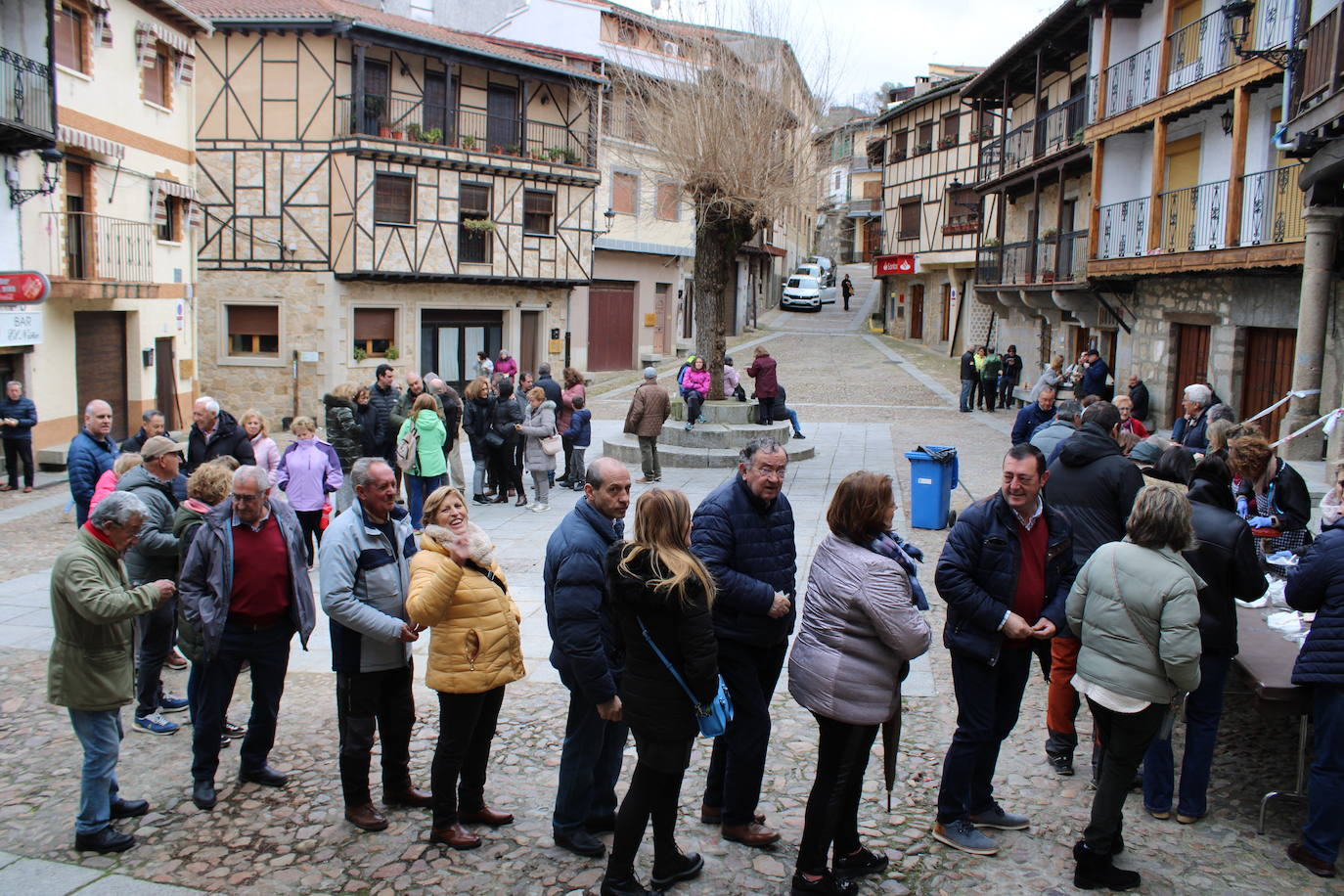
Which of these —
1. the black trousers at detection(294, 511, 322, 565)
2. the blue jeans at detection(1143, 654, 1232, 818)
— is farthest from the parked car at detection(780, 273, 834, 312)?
the blue jeans at detection(1143, 654, 1232, 818)

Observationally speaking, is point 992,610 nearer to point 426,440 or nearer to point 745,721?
point 745,721

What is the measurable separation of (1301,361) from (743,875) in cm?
1101

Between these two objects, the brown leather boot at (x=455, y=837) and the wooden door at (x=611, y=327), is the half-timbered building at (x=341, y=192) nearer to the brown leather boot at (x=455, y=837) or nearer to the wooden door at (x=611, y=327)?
the wooden door at (x=611, y=327)

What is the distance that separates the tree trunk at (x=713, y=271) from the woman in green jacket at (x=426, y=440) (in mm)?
6975

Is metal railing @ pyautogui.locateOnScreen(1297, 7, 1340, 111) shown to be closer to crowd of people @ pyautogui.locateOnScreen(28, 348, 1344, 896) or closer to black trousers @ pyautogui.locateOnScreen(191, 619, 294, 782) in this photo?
crowd of people @ pyautogui.locateOnScreen(28, 348, 1344, 896)

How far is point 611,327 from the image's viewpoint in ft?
110

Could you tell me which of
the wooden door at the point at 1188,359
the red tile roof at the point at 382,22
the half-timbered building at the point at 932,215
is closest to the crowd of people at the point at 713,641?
the wooden door at the point at 1188,359

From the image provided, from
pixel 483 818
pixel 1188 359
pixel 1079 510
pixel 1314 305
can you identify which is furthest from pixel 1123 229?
pixel 483 818

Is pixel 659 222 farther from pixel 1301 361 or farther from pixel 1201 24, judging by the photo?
pixel 1301 361

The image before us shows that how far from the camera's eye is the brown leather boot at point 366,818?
4707 mm

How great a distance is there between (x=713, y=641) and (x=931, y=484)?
7.80m

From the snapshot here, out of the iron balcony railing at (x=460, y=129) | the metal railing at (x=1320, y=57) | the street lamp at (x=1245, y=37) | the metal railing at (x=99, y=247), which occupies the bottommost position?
the metal railing at (x=99, y=247)

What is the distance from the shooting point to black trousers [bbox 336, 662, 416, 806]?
15.4 feet

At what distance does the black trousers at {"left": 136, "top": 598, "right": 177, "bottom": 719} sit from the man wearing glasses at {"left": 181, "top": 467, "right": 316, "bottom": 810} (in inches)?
40.4
